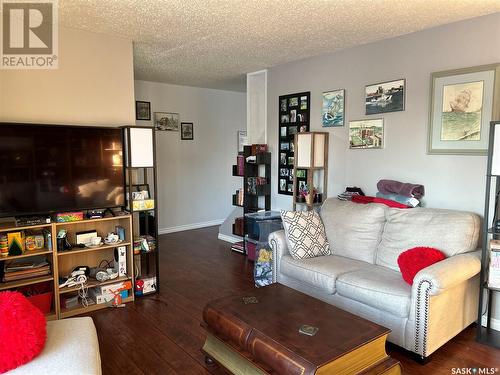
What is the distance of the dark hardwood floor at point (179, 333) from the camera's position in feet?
7.80

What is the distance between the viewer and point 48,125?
2928 millimetres

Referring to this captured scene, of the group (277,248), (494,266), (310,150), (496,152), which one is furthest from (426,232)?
(310,150)

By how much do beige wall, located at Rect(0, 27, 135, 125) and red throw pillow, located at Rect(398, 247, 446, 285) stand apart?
268cm

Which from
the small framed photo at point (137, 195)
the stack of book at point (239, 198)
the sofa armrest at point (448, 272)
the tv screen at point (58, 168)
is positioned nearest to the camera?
the sofa armrest at point (448, 272)

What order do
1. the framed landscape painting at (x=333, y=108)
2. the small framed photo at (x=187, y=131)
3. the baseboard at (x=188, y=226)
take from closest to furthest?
the framed landscape painting at (x=333, y=108)
the baseboard at (x=188, y=226)
the small framed photo at (x=187, y=131)

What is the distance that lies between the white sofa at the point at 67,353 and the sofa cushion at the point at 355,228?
215cm

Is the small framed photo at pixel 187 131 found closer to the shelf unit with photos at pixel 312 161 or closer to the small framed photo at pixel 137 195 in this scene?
the shelf unit with photos at pixel 312 161

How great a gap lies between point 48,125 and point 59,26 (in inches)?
34.4

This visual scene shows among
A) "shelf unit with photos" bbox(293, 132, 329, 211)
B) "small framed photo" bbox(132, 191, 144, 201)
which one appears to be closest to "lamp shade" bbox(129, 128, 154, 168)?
"small framed photo" bbox(132, 191, 144, 201)

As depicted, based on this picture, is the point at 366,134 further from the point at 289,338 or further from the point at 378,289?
the point at 289,338

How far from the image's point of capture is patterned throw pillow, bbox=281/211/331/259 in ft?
10.5

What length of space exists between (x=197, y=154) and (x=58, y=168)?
3.47 metres

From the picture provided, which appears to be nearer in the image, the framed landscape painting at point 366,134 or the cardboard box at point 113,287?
the cardboard box at point 113,287

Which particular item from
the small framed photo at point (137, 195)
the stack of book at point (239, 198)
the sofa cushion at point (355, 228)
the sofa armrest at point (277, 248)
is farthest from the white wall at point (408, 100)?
the small framed photo at point (137, 195)
